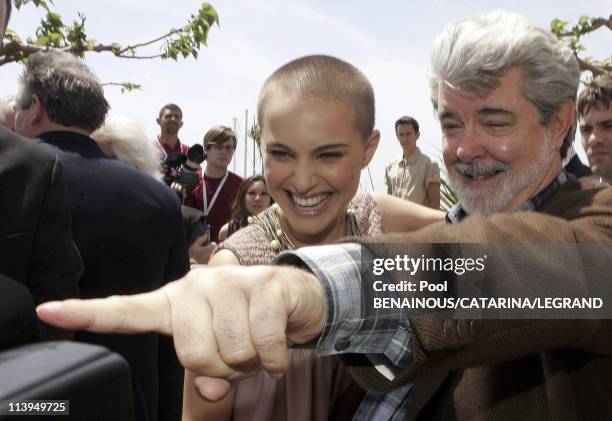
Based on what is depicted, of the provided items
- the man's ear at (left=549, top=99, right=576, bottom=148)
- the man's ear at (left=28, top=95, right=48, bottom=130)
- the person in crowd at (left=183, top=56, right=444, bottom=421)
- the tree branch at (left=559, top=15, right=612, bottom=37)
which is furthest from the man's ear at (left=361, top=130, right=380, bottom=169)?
the tree branch at (left=559, top=15, right=612, bottom=37)

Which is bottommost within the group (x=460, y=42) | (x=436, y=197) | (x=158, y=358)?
(x=158, y=358)

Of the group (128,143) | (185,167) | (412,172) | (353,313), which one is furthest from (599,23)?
(353,313)

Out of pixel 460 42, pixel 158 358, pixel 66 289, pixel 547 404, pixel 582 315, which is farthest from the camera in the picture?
pixel 158 358

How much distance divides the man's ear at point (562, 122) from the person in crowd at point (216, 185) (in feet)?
13.5

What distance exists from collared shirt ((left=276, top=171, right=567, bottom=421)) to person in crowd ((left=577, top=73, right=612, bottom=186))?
3600 millimetres

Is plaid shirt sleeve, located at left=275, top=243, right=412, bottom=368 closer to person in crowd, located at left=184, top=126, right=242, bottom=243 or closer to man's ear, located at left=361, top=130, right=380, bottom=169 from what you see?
man's ear, located at left=361, top=130, right=380, bottom=169

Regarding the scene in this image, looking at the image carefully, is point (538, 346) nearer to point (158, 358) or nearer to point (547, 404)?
point (547, 404)

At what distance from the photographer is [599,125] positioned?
4.27 metres

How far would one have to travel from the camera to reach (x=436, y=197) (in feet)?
24.2

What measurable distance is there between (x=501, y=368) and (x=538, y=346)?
321mm

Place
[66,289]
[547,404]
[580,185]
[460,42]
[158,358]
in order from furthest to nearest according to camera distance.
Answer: [158,358] → [460,42] → [66,289] → [580,185] → [547,404]

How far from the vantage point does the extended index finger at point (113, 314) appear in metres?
0.65

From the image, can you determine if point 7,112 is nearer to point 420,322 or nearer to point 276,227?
Answer: point 276,227

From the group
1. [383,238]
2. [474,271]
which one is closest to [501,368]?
[474,271]
